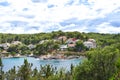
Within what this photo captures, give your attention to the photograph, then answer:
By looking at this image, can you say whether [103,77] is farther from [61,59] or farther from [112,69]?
[61,59]

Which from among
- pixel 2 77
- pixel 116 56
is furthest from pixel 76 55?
pixel 116 56

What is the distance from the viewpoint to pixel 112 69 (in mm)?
42656

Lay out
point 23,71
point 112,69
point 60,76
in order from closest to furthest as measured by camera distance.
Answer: point 112,69
point 60,76
point 23,71

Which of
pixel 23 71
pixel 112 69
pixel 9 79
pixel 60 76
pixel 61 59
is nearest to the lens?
pixel 112 69

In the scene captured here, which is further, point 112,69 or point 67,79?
point 67,79

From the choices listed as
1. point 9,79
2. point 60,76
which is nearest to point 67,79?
point 60,76

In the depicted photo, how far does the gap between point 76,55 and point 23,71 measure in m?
126

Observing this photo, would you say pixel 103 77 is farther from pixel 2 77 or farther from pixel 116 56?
pixel 2 77

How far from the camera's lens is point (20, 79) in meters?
77.1

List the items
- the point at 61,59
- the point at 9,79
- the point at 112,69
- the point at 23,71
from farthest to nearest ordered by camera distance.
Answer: the point at 61,59
the point at 9,79
the point at 23,71
the point at 112,69

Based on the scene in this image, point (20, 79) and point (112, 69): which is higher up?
point (112, 69)

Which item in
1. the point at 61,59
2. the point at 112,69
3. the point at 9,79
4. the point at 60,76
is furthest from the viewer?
the point at 61,59

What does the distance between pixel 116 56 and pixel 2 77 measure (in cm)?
4442

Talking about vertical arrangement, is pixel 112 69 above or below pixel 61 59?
above
